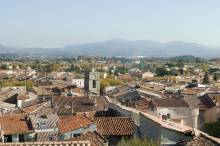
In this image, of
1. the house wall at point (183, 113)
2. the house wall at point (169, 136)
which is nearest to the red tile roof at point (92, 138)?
the house wall at point (169, 136)

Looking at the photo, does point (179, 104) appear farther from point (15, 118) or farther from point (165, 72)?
point (165, 72)

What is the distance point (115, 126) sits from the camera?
24.6 metres

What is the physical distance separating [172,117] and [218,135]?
4.79m

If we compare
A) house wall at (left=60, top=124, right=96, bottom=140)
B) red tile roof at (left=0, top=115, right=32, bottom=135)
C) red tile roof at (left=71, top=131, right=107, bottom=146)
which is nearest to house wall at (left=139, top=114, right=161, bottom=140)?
red tile roof at (left=71, top=131, right=107, bottom=146)

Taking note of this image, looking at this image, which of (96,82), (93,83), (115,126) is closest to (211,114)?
(115,126)

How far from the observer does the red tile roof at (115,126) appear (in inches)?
955

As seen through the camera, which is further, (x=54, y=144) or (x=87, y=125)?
(x=87, y=125)

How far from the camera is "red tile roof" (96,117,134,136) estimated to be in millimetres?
24266

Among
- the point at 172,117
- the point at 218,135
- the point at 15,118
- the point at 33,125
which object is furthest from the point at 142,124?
the point at 172,117

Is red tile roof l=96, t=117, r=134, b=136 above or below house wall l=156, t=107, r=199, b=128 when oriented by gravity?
above

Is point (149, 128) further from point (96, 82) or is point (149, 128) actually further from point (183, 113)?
point (96, 82)

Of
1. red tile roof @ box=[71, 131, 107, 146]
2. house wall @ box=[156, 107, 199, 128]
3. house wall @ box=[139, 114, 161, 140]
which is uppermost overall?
house wall @ box=[139, 114, 161, 140]

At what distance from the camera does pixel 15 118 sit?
2750 cm

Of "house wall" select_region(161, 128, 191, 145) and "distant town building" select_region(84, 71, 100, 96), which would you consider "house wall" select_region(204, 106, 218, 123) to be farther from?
"distant town building" select_region(84, 71, 100, 96)
